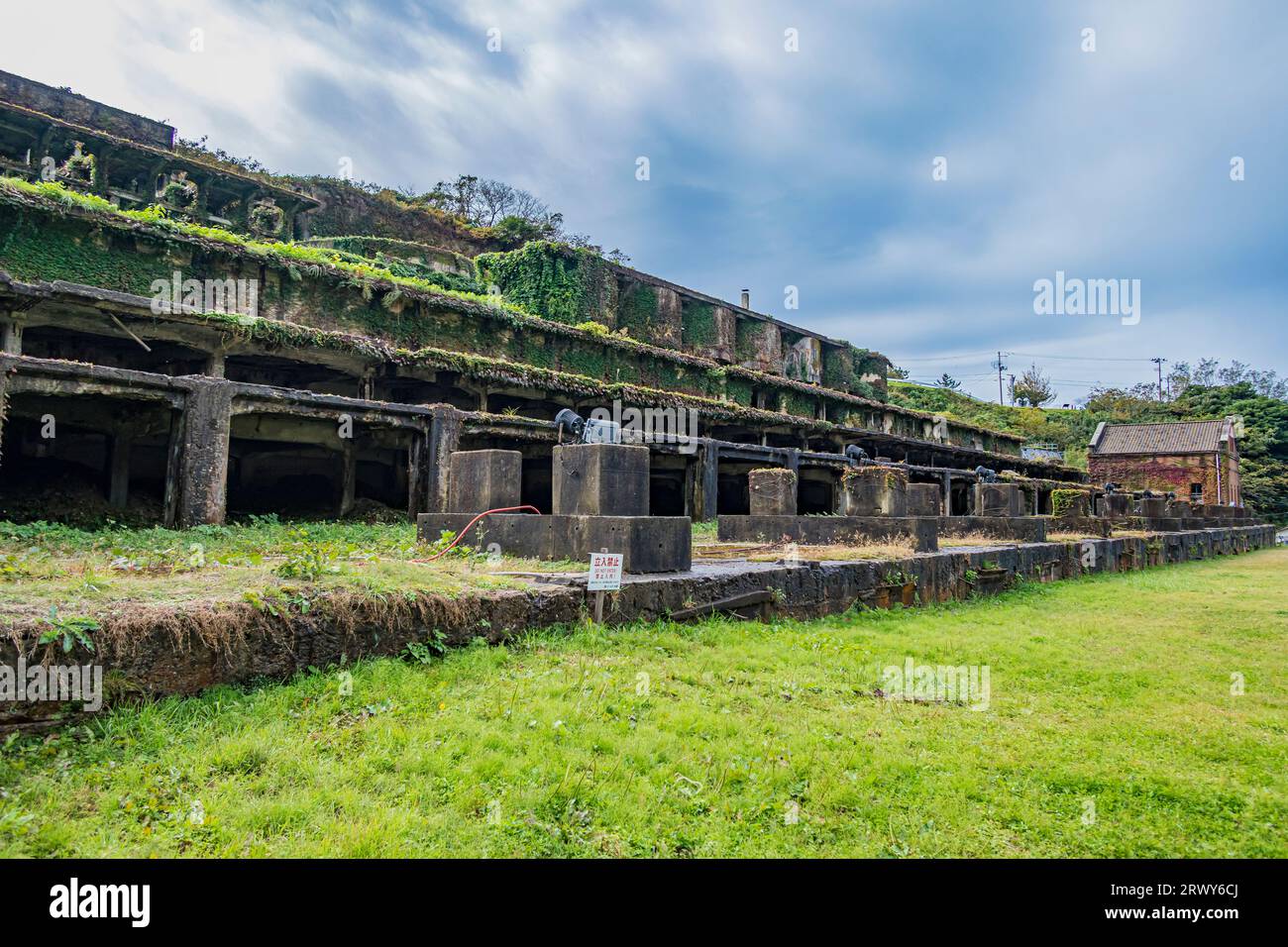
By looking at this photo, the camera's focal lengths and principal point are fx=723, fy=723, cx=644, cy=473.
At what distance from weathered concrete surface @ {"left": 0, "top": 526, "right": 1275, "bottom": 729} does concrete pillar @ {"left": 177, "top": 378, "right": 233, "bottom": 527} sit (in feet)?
29.9

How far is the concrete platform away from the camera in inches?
285

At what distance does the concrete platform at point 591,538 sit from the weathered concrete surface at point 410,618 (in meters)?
0.37

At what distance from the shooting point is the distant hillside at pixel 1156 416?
52.5m

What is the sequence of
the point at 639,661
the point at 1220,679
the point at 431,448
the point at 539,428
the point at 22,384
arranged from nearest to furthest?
the point at 639,661 → the point at 1220,679 → the point at 22,384 → the point at 431,448 → the point at 539,428

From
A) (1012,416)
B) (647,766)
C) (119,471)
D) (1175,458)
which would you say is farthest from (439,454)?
(1012,416)

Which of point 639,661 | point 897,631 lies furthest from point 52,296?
point 897,631

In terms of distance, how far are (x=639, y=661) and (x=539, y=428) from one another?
12859mm

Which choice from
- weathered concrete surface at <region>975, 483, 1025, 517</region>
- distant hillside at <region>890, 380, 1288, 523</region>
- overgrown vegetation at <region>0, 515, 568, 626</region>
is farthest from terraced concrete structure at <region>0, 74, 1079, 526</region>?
distant hillside at <region>890, 380, 1288, 523</region>

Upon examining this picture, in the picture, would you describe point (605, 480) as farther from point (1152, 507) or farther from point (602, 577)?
point (1152, 507)

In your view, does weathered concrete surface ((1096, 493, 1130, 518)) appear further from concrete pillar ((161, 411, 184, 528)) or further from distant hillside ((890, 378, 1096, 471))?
distant hillside ((890, 378, 1096, 471))

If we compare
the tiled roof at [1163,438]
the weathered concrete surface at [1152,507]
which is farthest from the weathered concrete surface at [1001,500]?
the tiled roof at [1163,438]

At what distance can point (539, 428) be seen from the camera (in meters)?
17.7

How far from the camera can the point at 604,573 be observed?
6.19m
